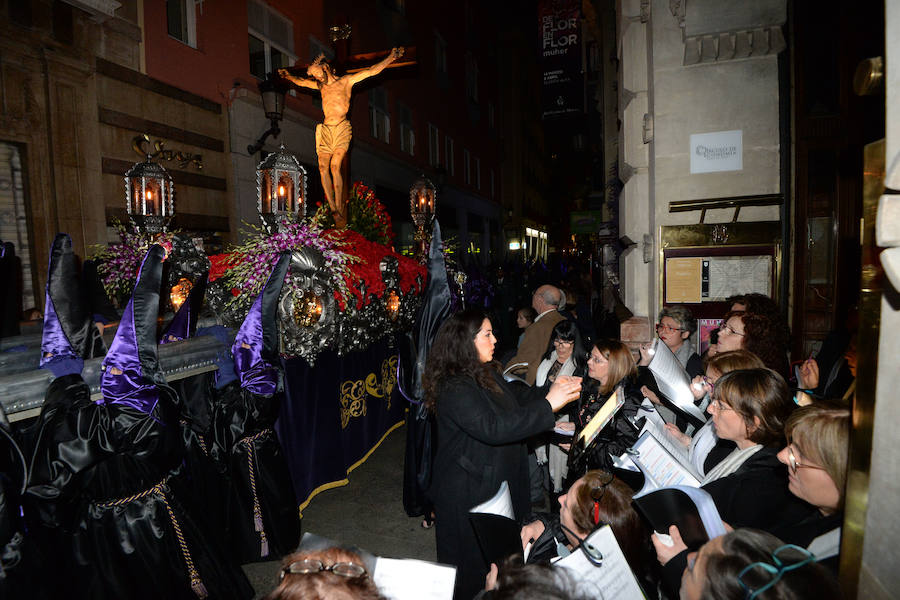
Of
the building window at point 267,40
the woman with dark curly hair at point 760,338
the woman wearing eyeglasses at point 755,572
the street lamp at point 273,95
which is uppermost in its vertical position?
the building window at point 267,40

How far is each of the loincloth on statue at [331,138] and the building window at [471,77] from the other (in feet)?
72.8

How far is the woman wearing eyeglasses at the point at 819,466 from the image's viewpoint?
1.61 meters

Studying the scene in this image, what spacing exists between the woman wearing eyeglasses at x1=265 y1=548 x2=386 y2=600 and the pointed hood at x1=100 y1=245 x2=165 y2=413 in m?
1.48

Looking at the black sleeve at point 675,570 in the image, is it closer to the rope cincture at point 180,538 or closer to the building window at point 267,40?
the rope cincture at point 180,538

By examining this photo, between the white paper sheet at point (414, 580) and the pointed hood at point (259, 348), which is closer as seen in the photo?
the white paper sheet at point (414, 580)

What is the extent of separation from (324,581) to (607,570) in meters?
0.85

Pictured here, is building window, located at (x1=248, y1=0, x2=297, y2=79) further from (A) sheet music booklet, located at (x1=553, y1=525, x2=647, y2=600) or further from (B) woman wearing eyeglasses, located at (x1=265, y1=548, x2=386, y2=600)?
(A) sheet music booklet, located at (x1=553, y1=525, x2=647, y2=600)

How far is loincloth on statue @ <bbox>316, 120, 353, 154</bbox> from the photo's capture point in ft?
20.4

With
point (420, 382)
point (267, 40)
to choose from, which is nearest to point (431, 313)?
point (420, 382)

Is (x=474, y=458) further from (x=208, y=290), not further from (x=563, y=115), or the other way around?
(x=563, y=115)

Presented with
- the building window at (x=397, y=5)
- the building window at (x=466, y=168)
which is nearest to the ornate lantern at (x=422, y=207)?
the building window at (x=397, y=5)

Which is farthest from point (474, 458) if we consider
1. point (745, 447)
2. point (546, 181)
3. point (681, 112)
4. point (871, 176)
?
point (546, 181)

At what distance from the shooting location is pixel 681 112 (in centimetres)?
509

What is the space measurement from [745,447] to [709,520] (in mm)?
1042
